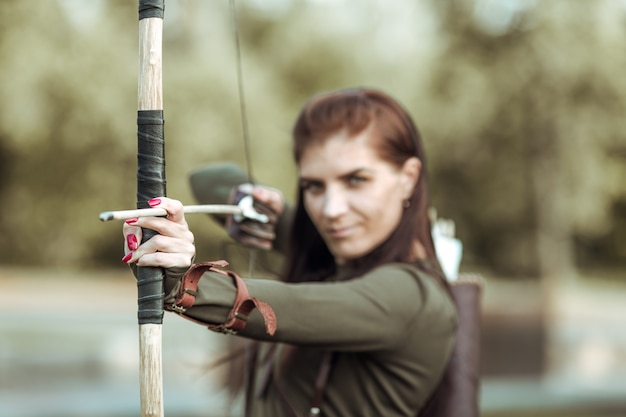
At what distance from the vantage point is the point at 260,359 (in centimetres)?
266

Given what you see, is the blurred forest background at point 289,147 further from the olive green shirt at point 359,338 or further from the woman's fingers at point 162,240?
the woman's fingers at point 162,240

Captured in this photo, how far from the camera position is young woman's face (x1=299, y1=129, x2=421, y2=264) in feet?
7.97

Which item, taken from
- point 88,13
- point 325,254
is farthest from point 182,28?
point 325,254

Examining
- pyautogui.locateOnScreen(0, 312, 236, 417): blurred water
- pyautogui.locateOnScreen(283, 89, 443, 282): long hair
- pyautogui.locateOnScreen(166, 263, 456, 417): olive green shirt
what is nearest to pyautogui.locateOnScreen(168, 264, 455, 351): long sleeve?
pyautogui.locateOnScreen(166, 263, 456, 417): olive green shirt

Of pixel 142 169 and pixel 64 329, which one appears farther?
pixel 64 329

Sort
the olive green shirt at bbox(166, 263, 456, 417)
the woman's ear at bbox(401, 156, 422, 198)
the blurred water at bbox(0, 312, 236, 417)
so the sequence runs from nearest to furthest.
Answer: the olive green shirt at bbox(166, 263, 456, 417) < the woman's ear at bbox(401, 156, 422, 198) < the blurred water at bbox(0, 312, 236, 417)

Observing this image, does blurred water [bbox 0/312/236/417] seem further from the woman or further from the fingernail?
the fingernail

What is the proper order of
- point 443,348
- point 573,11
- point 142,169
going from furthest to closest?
point 573,11
point 443,348
point 142,169

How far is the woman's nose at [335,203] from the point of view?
2.42m

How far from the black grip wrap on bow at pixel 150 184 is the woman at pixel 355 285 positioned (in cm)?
24

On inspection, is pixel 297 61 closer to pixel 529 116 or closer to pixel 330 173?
pixel 529 116

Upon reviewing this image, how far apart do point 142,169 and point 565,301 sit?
20.2 meters

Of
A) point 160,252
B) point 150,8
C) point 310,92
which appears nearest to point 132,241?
point 160,252

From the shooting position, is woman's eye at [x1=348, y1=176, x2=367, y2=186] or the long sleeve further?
woman's eye at [x1=348, y1=176, x2=367, y2=186]
